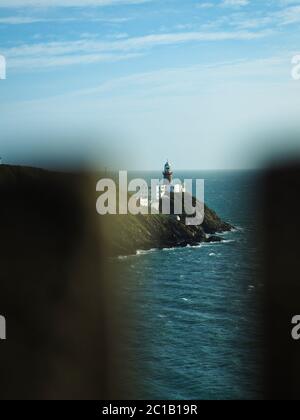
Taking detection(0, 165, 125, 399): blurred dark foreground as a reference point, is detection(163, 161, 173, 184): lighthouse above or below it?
above

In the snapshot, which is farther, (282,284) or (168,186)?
(168,186)

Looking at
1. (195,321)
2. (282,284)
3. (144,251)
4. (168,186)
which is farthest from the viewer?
(168,186)

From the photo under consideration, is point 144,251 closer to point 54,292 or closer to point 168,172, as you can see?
point 168,172

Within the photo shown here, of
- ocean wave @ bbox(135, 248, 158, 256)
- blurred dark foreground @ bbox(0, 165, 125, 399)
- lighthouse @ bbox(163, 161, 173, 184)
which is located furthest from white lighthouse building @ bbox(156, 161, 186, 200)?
blurred dark foreground @ bbox(0, 165, 125, 399)

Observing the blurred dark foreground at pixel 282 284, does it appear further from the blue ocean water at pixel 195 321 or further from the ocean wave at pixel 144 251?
the ocean wave at pixel 144 251

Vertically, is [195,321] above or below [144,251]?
below

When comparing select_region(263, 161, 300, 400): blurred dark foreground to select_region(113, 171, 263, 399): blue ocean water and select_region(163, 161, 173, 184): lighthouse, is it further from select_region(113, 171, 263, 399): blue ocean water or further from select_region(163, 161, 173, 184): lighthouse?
select_region(163, 161, 173, 184): lighthouse

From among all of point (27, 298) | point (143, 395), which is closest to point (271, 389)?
point (143, 395)

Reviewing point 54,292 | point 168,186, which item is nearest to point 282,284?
point 54,292

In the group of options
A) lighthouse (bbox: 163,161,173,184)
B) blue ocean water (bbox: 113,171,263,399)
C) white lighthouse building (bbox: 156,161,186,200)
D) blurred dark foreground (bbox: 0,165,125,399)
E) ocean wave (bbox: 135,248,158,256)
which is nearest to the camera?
blue ocean water (bbox: 113,171,263,399)
